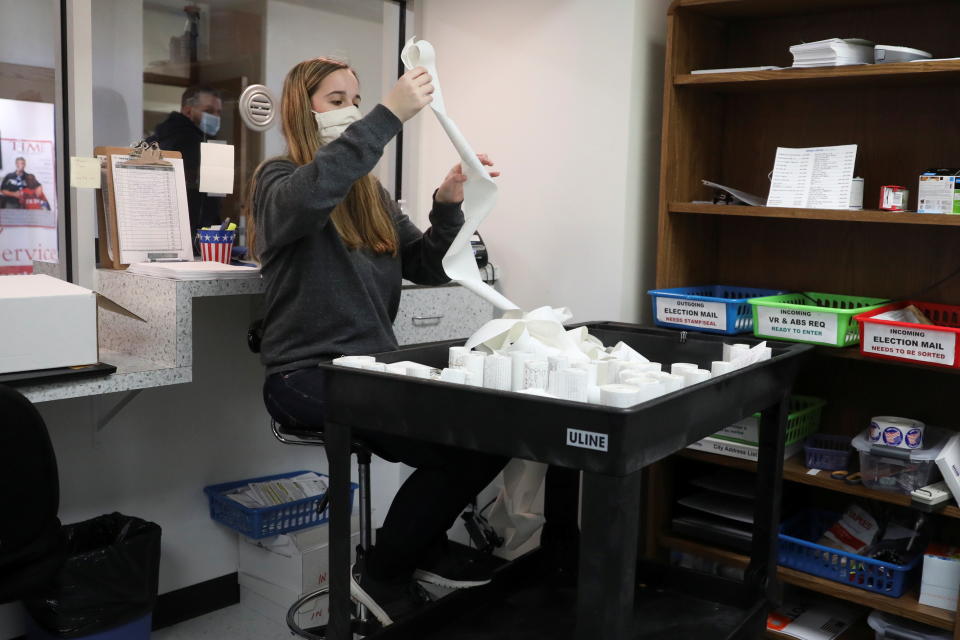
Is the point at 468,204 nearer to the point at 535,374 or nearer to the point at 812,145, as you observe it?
the point at 535,374

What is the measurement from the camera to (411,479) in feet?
6.26

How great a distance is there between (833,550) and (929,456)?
321mm

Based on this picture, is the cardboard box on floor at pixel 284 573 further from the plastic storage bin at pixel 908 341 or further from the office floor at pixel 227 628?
the plastic storage bin at pixel 908 341

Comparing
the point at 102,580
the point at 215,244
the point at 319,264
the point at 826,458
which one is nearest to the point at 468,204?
the point at 319,264

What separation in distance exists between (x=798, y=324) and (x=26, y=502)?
1657mm

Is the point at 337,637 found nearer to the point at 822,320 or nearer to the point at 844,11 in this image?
the point at 822,320

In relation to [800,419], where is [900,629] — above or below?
below

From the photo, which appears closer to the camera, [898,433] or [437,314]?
[898,433]

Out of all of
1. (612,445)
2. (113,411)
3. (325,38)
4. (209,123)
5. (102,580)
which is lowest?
(102,580)

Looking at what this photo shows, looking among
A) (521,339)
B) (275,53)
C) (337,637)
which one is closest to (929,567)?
(521,339)

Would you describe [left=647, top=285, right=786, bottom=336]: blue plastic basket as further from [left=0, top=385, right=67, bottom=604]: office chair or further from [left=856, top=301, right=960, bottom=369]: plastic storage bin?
[left=0, top=385, right=67, bottom=604]: office chair

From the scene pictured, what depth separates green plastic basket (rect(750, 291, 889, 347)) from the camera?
202 centimetres

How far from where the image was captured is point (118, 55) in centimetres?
238

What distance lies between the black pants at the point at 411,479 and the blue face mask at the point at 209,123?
3.13 ft
